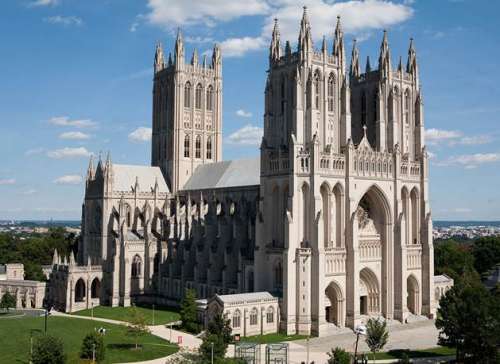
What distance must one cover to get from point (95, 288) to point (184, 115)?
35384 millimetres

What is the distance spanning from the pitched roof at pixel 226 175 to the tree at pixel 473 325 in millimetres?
38812

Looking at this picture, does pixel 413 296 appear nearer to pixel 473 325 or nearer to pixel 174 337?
pixel 473 325

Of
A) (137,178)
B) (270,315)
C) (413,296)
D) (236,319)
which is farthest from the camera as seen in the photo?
(137,178)

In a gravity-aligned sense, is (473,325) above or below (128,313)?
above

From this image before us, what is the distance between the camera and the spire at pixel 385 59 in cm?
8469

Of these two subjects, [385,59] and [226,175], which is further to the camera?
[226,175]

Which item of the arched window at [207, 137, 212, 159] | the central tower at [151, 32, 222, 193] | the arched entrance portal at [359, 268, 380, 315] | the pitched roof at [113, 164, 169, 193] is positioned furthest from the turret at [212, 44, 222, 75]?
the arched entrance portal at [359, 268, 380, 315]

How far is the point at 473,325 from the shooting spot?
176ft

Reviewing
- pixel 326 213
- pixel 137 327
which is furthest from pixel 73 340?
pixel 326 213

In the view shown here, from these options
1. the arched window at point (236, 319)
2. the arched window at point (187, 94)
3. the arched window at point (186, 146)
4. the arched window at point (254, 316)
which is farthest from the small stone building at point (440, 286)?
the arched window at point (187, 94)

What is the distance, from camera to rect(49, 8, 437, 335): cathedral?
72688 mm

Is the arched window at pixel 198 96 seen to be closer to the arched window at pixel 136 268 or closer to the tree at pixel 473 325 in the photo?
the arched window at pixel 136 268

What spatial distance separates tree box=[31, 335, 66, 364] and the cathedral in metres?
29.5

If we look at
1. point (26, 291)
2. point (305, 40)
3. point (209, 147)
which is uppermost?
point (305, 40)
